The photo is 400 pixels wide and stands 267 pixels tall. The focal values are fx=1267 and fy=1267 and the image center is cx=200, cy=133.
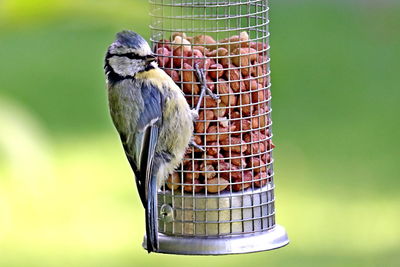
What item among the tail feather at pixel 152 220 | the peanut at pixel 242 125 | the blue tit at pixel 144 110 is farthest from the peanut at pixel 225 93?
the tail feather at pixel 152 220

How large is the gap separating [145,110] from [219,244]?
716 mm

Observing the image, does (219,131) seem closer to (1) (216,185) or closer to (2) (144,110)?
(1) (216,185)

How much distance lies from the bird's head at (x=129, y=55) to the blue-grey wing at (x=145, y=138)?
94 mm

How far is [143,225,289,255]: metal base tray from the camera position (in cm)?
588

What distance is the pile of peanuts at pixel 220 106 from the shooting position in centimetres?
597

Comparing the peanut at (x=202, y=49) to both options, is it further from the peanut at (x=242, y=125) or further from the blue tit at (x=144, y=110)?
the peanut at (x=242, y=125)

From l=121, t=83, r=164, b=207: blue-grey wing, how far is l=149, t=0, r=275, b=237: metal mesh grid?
242mm

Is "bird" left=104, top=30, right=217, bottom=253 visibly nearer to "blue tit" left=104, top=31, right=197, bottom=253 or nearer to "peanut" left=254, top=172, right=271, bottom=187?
"blue tit" left=104, top=31, right=197, bottom=253

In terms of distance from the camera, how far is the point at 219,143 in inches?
237
